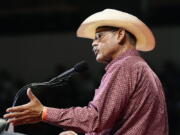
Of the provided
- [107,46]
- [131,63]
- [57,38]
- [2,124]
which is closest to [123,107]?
[131,63]

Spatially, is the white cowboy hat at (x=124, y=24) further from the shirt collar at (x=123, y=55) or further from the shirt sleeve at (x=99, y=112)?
the shirt sleeve at (x=99, y=112)

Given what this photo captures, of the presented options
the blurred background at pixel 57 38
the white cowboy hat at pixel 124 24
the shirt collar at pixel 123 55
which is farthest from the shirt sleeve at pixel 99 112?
the blurred background at pixel 57 38

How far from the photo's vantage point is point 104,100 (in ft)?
9.96

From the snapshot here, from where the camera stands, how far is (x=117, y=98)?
3.04 metres

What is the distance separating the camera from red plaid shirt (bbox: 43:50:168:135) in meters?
3.02

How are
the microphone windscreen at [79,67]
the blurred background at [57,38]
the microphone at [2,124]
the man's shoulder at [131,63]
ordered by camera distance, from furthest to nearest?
the blurred background at [57,38] → the microphone windscreen at [79,67] → the man's shoulder at [131,63] → the microphone at [2,124]

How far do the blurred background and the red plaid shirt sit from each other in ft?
14.9

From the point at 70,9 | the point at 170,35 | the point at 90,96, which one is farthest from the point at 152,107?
the point at 70,9

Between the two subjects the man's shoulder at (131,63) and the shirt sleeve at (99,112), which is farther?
the man's shoulder at (131,63)

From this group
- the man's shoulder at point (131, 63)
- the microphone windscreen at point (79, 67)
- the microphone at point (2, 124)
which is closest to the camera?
the microphone at point (2, 124)

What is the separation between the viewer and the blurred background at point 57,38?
8409 mm

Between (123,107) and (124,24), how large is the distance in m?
0.42

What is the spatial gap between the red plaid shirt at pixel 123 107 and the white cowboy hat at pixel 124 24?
125 millimetres

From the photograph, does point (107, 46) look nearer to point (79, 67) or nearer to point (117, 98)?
point (79, 67)
